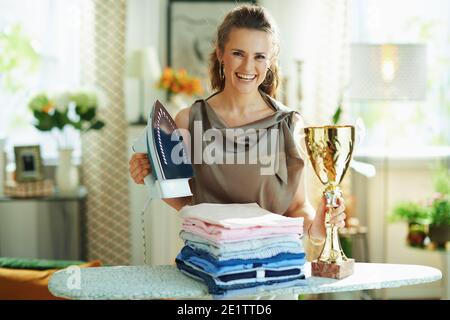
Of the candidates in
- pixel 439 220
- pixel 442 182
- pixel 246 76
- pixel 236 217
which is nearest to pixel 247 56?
pixel 246 76

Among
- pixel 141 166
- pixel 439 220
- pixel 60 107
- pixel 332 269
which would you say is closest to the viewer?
pixel 332 269

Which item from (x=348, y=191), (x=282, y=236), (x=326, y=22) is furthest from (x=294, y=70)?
(x=282, y=236)

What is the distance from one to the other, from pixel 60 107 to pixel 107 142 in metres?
0.56

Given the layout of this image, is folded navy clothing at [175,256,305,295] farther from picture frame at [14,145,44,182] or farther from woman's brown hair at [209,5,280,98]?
picture frame at [14,145,44,182]

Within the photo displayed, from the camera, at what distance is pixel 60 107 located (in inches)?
152

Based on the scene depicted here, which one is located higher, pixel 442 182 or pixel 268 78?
pixel 268 78

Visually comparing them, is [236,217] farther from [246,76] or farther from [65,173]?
[65,173]

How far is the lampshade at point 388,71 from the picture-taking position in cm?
368

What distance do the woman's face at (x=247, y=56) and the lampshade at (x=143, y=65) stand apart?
2.44 metres

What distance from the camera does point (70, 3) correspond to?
4410 millimetres

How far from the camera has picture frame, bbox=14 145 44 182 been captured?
3.93 metres
